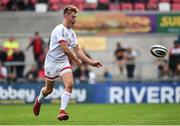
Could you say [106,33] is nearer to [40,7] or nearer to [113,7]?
[113,7]

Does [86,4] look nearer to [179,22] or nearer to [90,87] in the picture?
[179,22]

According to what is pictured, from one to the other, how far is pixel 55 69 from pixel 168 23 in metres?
20.0

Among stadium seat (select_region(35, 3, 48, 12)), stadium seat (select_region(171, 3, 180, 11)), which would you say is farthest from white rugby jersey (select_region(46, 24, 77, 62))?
stadium seat (select_region(171, 3, 180, 11))

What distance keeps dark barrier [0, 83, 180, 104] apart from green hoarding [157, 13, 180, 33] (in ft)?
27.1

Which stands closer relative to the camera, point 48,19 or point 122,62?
point 122,62

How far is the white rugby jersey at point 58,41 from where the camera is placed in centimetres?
1642

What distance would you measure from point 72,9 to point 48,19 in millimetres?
19481

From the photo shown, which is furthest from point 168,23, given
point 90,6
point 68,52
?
point 68,52

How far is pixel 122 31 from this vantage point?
3600 centimetres

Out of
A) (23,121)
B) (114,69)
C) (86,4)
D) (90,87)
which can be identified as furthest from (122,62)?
(23,121)

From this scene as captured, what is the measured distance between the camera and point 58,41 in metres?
16.4

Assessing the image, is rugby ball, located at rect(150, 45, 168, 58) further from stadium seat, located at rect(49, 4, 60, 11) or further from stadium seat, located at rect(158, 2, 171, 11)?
stadium seat, located at rect(49, 4, 60, 11)

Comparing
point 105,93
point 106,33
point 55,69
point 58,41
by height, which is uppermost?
point 106,33

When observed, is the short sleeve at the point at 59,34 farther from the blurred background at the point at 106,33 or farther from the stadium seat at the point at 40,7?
the stadium seat at the point at 40,7
